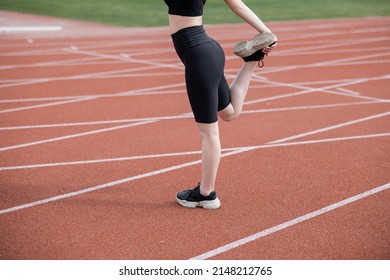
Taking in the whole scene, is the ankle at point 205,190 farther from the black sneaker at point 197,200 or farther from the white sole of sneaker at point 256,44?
the white sole of sneaker at point 256,44

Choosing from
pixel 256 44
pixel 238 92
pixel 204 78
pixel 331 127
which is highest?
pixel 256 44

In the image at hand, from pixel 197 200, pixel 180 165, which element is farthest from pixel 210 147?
pixel 180 165

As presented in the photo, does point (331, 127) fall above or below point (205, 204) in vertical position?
below

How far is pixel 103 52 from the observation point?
1288 cm

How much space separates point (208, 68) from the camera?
13.3 ft

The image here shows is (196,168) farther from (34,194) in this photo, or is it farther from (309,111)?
(309,111)

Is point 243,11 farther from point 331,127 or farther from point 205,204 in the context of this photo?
point 331,127

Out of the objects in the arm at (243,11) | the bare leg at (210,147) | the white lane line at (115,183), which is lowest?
the white lane line at (115,183)

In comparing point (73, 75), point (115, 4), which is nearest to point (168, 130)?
point (73, 75)

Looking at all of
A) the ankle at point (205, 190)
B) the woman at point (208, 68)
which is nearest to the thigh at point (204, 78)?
the woman at point (208, 68)

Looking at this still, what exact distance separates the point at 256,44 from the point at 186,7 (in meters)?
0.56

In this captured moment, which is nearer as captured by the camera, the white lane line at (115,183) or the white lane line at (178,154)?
the white lane line at (115,183)

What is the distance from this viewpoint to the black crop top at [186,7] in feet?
12.9

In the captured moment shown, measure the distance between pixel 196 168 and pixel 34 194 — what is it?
1422 mm
